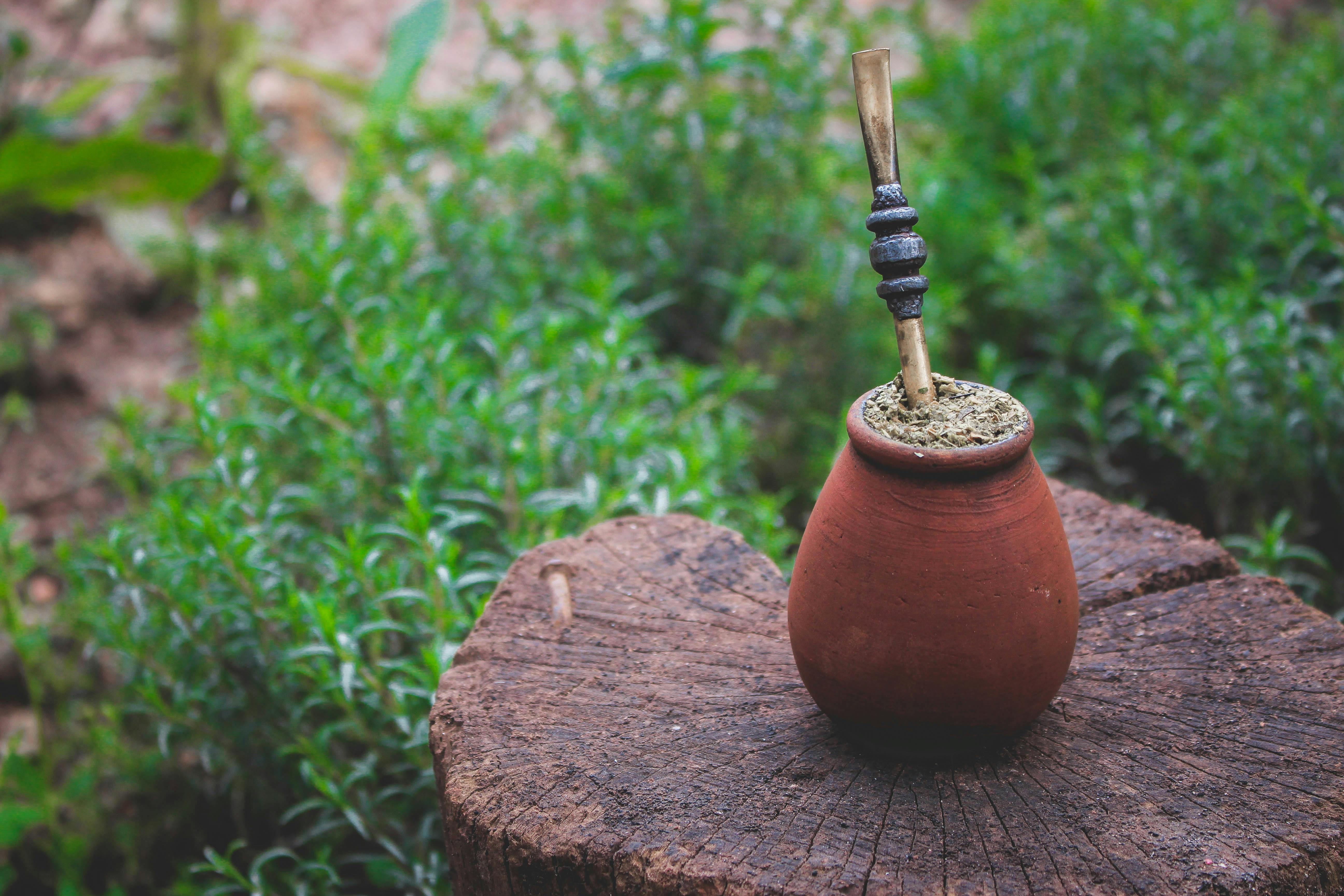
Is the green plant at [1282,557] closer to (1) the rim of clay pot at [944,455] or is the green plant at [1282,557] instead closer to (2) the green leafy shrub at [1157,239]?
(2) the green leafy shrub at [1157,239]

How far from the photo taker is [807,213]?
149 inches

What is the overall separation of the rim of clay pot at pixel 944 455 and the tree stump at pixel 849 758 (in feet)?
1.46

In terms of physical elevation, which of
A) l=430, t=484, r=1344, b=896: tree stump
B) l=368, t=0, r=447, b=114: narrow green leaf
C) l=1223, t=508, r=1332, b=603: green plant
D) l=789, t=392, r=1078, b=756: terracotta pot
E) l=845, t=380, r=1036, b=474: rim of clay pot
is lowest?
l=1223, t=508, r=1332, b=603: green plant

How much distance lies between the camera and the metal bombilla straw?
53.9 inches

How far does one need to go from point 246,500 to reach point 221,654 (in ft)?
1.14

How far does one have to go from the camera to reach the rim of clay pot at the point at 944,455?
132cm

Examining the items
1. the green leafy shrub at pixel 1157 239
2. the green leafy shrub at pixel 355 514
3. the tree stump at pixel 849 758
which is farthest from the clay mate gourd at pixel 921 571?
the green leafy shrub at pixel 1157 239

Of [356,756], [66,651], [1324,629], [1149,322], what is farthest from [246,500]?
[1149,322]

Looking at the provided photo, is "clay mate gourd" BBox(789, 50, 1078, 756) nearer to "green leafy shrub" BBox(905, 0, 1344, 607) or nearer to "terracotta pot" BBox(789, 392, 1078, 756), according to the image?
"terracotta pot" BBox(789, 392, 1078, 756)

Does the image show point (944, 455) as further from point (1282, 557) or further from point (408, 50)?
point (408, 50)

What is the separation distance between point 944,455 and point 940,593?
183mm

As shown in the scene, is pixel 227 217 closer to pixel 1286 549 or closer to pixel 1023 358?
pixel 1023 358

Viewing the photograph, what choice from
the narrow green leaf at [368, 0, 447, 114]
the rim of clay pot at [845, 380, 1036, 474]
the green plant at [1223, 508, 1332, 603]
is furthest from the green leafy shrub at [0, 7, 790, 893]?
the narrow green leaf at [368, 0, 447, 114]

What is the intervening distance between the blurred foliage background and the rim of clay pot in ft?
3.17
